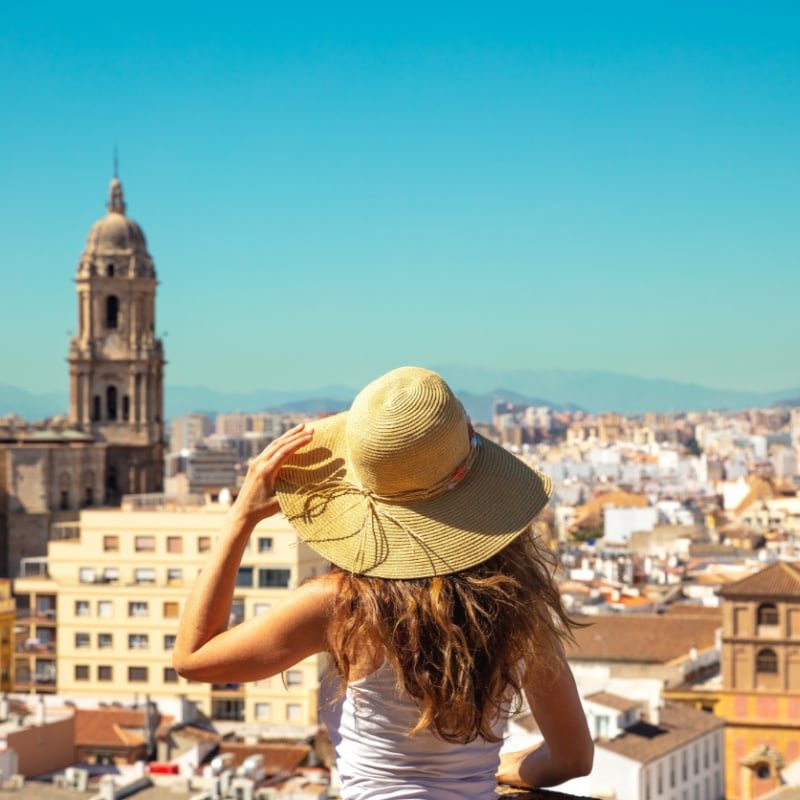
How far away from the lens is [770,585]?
29.0 m

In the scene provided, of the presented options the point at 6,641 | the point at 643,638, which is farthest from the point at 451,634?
the point at 643,638

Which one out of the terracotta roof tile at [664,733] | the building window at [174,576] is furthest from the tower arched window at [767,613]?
the building window at [174,576]

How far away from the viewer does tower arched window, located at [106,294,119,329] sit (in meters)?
60.6

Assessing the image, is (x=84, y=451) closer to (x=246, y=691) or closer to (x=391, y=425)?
(x=246, y=691)

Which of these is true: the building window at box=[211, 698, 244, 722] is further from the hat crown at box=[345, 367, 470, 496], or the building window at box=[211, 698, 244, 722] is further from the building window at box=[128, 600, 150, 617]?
the hat crown at box=[345, 367, 470, 496]

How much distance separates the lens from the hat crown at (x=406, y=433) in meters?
3.11

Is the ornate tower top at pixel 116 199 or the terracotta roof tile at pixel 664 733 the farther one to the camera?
the ornate tower top at pixel 116 199

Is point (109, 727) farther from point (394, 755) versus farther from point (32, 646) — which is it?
point (394, 755)

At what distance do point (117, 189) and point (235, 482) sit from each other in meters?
13.7

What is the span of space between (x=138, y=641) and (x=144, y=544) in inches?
69.1

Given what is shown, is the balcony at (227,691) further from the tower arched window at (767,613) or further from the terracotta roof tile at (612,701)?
the tower arched window at (767,613)

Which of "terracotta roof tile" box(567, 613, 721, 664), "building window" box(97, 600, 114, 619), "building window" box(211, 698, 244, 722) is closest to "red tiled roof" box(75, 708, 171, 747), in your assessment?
"building window" box(211, 698, 244, 722)

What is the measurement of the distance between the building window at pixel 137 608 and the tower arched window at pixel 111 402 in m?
29.2

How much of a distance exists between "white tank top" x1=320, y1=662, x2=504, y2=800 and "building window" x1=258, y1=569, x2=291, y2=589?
86.9 feet
